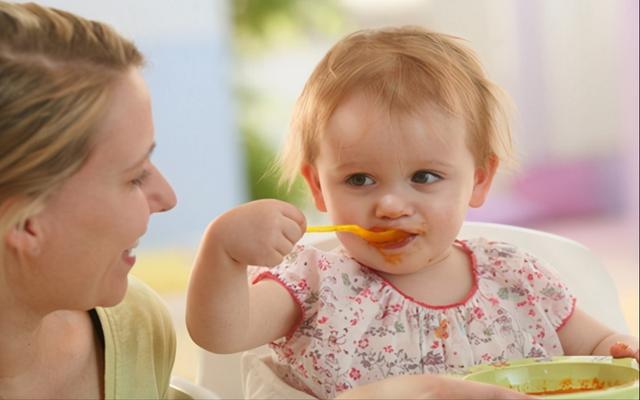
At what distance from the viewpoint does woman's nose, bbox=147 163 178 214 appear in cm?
105

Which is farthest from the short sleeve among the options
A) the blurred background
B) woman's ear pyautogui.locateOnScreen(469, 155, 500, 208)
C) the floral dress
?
the blurred background

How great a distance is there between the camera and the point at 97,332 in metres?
1.19

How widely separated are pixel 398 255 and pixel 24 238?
44cm

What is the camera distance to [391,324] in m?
1.24

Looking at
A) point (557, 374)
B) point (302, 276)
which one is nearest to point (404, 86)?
point (302, 276)

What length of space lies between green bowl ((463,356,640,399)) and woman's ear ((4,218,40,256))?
434 millimetres

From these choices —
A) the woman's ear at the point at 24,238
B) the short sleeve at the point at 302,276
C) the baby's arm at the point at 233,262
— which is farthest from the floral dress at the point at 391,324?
the woman's ear at the point at 24,238

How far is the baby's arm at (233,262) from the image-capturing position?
1047 millimetres

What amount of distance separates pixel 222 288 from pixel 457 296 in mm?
342

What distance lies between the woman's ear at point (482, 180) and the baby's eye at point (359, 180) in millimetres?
157

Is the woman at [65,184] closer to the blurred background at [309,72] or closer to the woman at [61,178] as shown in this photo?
the woman at [61,178]

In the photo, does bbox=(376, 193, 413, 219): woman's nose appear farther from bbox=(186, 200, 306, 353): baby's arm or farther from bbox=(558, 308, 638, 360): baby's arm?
bbox=(558, 308, 638, 360): baby's arm

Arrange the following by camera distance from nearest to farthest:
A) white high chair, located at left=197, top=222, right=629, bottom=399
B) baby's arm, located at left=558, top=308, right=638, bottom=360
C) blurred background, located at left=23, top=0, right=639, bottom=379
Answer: baby's arm, located at left=558, top=308, right=638, bottom=360 → white high chair, located at left=197, top=222, right=629, bottom=399 → blurred background, located at left=23, top=0, right=639, bottom=379

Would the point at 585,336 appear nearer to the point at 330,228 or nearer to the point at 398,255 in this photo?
the point at 398,255
